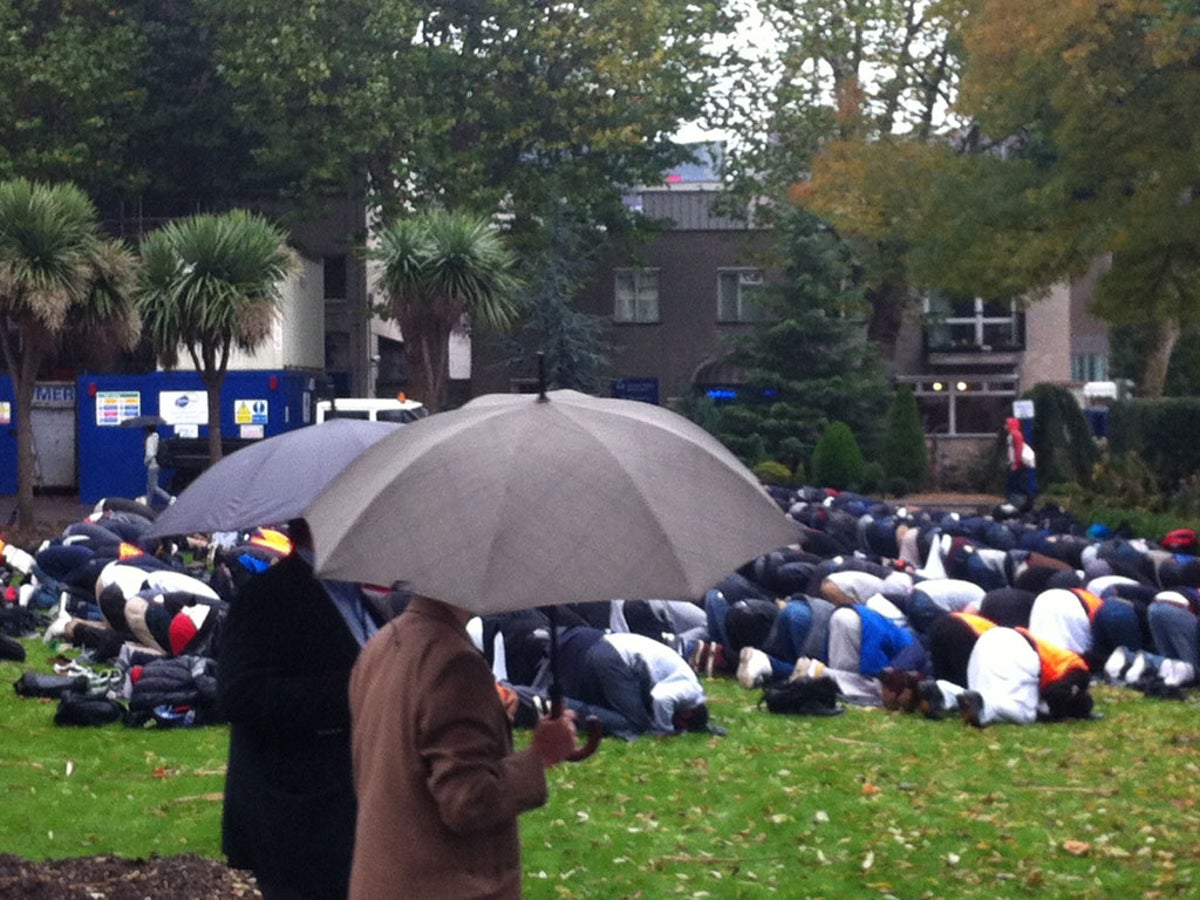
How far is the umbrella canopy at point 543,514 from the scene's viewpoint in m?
3.75

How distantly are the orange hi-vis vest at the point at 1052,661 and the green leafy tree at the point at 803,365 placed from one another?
2514cm

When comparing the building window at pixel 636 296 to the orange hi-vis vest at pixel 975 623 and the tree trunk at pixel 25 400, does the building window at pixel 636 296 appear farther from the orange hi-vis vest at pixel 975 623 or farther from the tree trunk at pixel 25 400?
the orange hi-vis vest at pixel 975 623

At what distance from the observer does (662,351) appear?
47188 mm

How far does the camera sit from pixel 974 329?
47.8m

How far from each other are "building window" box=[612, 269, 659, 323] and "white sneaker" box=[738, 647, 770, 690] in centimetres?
3380

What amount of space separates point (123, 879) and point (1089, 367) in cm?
6315

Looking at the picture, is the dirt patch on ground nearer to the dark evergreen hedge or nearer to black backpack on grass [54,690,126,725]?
black backpack on grass [54,690,126,725]

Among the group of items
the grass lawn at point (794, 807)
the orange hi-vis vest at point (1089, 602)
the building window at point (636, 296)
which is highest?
the building window at point (636, 296)

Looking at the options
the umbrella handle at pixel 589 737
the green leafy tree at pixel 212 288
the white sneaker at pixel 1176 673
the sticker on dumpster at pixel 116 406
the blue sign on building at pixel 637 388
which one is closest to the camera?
the umbrella handle at pixel 589 737

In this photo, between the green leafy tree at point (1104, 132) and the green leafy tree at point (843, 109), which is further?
the green leafy tree at point (843, 109)

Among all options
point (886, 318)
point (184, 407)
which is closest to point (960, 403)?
point (886, 318)

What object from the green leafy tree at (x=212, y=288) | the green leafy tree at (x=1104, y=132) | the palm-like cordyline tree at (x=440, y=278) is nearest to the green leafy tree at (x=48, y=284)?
the green leafy tree at (x=212, y=288)

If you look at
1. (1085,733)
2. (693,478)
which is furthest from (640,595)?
(1085,733)

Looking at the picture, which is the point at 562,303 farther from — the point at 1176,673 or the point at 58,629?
the point at 1176,673
